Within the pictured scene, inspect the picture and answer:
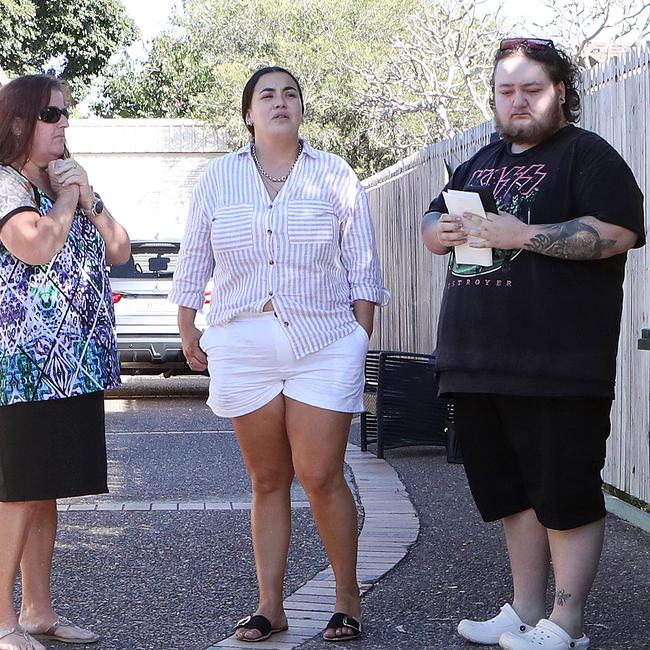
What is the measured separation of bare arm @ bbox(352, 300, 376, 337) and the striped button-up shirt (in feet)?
0.07

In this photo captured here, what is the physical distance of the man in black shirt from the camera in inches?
153

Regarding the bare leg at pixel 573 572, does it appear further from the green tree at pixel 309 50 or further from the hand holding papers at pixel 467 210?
the green tree at pixel 309 50

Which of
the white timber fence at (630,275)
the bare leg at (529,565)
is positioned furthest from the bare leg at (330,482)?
the white timber fence at (630,275)

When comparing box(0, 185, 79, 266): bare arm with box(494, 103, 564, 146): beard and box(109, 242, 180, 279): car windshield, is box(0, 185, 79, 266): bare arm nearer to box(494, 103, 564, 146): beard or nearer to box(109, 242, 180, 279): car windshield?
box(494, 103, 564, 146): beard

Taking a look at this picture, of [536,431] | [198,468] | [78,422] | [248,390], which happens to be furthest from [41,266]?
[198,468]

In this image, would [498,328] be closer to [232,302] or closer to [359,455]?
→ [232,302]

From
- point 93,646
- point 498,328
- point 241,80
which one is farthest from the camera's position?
point 241,80

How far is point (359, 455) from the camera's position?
28.6ft

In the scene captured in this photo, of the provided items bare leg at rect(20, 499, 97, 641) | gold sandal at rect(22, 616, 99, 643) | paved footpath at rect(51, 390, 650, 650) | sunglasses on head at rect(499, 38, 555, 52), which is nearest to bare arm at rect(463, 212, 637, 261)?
sunglasses on head at rect(499, 38, 555, 52)

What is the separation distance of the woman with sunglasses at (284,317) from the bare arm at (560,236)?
698 millimetres

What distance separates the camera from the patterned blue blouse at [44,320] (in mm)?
4180

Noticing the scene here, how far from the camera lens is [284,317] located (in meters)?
4.32

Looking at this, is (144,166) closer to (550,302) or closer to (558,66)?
(558,66)

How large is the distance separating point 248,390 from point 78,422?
0.59m
